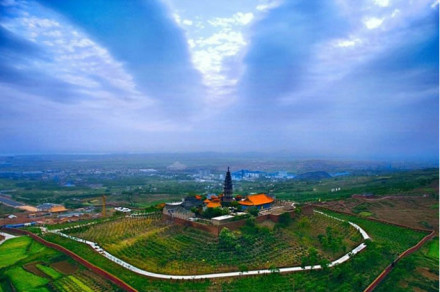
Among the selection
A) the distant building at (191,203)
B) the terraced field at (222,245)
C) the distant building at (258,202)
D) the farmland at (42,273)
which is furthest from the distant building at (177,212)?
the farmland at (42,273)

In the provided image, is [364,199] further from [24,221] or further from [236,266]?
[24,221]

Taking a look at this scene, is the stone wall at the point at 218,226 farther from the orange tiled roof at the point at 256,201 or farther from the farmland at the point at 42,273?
the farmland at the point at 42,273

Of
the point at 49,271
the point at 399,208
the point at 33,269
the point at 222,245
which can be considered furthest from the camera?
the point at 399,208

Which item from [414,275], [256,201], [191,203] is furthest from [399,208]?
[191,203]

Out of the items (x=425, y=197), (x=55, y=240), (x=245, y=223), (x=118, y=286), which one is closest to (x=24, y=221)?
(x=55, y=240)

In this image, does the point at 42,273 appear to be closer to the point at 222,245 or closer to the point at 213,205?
the point at 222,245

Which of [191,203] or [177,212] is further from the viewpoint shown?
[191,203]

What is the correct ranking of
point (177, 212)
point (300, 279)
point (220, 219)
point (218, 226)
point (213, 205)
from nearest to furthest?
point (300, 279) < point (218, 226) < point (220, 219) < point (177, 212) < point (213, 205)

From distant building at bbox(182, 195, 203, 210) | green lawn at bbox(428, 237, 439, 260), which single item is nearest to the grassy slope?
green lawn at bbox(428, 237, 439, 260)
